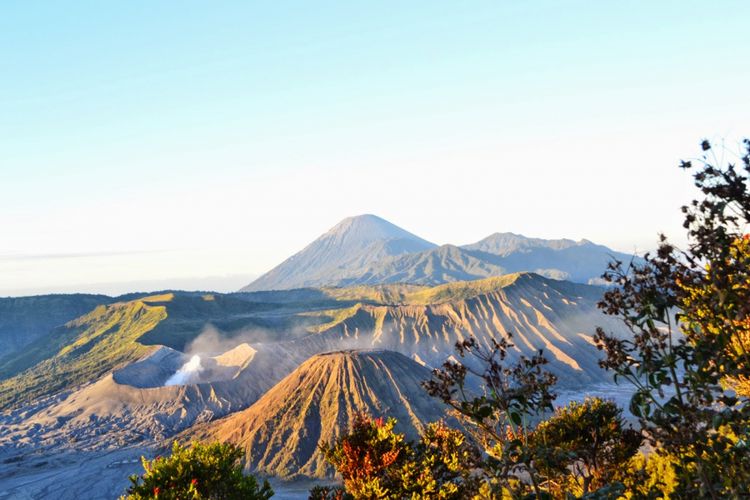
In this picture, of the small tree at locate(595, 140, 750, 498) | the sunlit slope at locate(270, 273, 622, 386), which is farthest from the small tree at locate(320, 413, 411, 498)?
the sunlit slope at locate(270, 273, 622, 386)

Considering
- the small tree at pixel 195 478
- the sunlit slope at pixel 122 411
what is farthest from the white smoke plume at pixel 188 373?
the small tree at pixel 195 478

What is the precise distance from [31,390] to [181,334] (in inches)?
1641

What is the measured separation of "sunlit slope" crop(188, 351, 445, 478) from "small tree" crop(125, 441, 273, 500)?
55.1m

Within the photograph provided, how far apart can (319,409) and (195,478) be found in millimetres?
68275

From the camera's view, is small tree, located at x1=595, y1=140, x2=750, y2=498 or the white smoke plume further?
the white smoke plume

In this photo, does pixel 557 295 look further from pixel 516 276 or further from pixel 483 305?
pixel 483 305

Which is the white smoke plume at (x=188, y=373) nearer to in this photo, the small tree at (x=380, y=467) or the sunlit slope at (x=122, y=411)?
the sunlit slope at (x=122, y=411)

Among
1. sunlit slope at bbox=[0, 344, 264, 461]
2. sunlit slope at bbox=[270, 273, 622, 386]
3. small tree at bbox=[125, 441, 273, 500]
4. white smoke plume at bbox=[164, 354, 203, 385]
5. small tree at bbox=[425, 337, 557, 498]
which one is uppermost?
small tree at bbox=[425, 337, 557, 498]

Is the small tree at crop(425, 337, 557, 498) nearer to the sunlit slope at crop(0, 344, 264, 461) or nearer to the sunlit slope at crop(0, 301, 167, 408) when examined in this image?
the sunlit slope at crop(0, 344, 264, 461)

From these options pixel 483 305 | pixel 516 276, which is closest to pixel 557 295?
pixel 516 276

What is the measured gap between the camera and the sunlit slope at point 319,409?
8131 cm

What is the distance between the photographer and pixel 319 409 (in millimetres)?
A: 88375

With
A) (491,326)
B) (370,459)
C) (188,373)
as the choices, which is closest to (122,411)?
(188,373)

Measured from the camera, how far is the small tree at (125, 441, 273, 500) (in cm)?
2134
